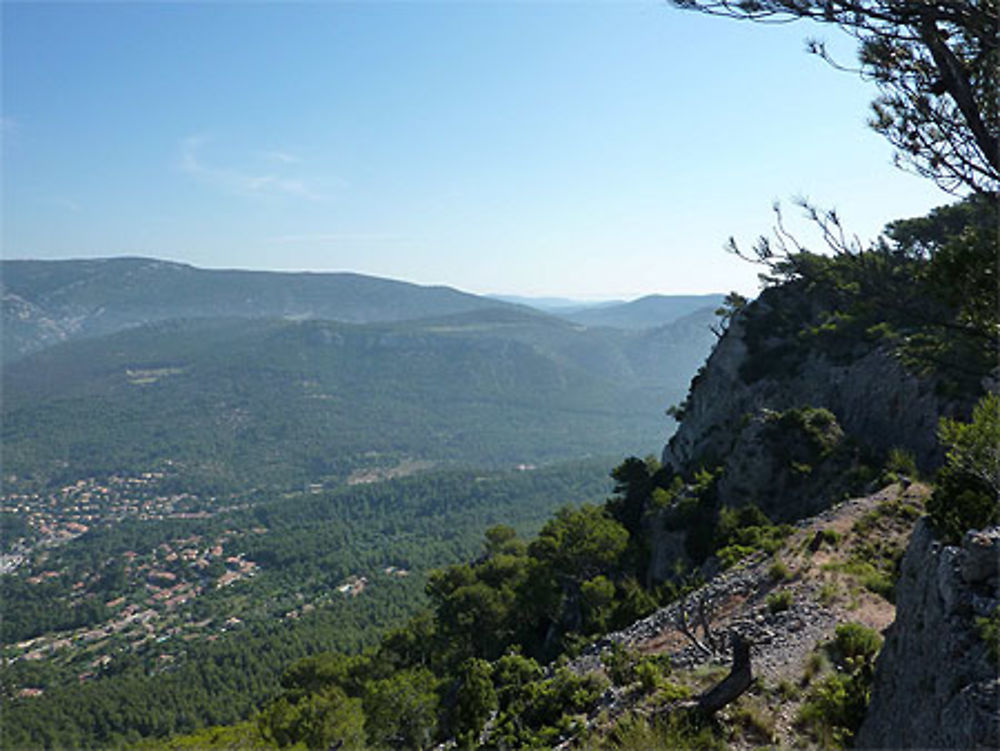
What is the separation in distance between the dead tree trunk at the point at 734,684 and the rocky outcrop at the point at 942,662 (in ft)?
6.47

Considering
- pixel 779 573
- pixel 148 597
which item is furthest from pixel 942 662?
pixel 148 597

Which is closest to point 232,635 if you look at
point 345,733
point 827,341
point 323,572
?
point 323,572

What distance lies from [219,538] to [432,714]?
174024 millimetres

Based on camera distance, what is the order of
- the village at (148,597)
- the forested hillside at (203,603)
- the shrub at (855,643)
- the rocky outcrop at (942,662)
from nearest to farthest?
the rocky outcrop at (942,662) < the shrub at (855,643) < the forested hillside at (203,603) < the village at (148,597)

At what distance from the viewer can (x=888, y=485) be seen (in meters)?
24.7

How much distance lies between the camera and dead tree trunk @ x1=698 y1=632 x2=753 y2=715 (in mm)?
11055

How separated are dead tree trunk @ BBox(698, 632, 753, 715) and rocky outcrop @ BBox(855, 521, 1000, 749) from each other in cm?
197

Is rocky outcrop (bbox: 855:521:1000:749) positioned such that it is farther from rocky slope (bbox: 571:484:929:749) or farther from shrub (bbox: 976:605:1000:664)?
rocky slope (bbox: 571:484:929:749)

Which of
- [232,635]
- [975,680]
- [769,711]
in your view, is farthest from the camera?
[232,635]

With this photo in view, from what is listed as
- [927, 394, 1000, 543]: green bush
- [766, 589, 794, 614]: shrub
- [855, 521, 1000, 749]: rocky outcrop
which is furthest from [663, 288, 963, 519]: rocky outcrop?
[855, 521, 1000, 749]: rocky outcrop

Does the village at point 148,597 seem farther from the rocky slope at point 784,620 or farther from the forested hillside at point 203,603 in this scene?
the rocky slope at point 784,620

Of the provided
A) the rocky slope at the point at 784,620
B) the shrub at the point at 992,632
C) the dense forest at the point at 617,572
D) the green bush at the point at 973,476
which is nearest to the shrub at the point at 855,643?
the rocky slope at the point at 784,620

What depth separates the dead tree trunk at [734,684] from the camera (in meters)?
11.1

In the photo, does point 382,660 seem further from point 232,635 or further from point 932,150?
point 232,635
